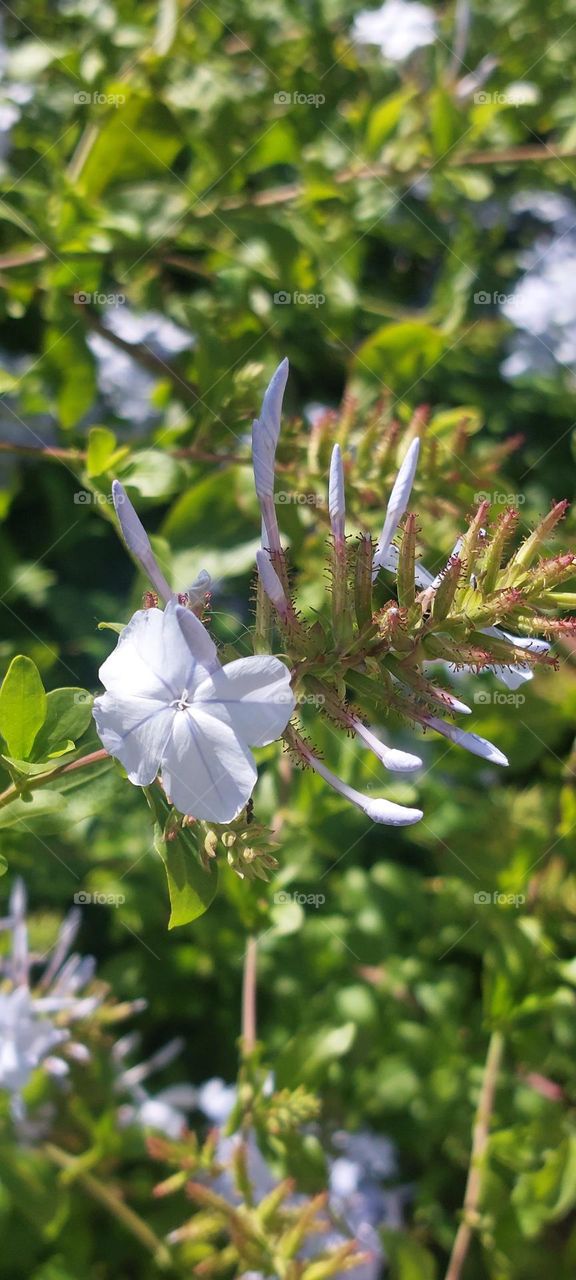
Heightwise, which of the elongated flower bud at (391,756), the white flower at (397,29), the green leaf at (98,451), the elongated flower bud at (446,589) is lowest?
the elongated flower bud at (391,756)

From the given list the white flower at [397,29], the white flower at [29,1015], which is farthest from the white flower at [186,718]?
the white flower at [397,29]

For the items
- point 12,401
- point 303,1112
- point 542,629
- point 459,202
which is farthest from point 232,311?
point 303,1112

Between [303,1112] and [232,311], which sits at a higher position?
[232,311]

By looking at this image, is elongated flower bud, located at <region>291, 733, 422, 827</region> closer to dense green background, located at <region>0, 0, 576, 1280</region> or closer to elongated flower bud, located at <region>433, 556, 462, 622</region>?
elongated flower bud, located at <region>433, 556, 462, 622</region>

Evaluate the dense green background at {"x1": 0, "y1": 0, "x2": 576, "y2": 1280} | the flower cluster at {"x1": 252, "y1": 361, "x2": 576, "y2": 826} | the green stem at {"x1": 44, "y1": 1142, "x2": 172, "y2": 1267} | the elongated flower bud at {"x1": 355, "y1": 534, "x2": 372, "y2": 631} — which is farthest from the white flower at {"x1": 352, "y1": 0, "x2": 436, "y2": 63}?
the green stem at {"x1": 44, "y1": 1142, "x2": 172, "y2": 1267}

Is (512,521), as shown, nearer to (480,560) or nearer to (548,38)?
(480,560)

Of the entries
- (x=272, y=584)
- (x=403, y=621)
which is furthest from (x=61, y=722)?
(x=403, y=621)

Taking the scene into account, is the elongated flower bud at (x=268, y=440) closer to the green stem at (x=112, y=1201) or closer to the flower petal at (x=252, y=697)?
the flower petal at (x=252, y=697)
